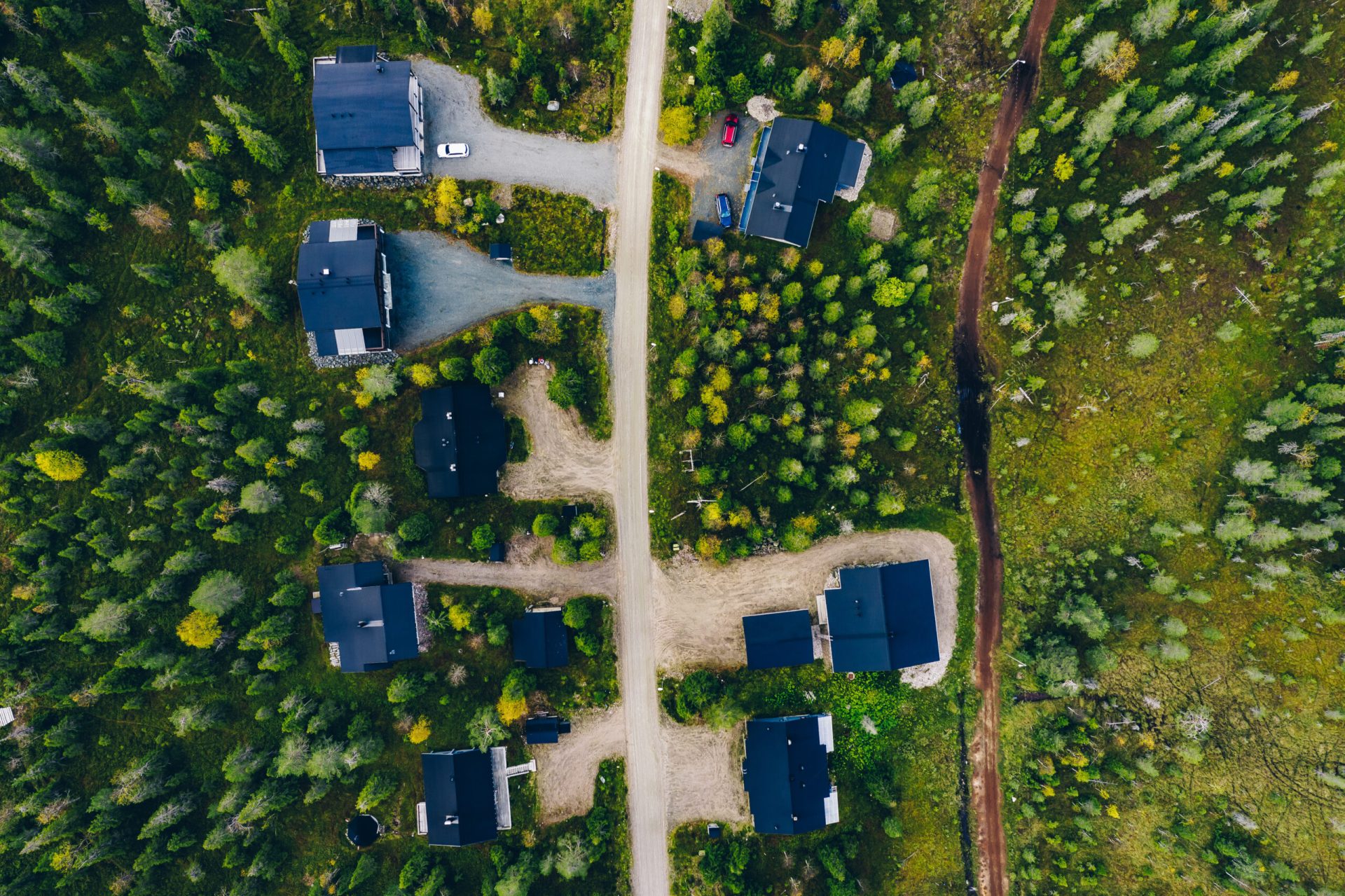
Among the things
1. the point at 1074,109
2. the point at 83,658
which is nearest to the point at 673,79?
the point at 1074,109

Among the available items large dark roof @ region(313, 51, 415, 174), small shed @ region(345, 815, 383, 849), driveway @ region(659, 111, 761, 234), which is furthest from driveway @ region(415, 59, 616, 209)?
small shed @ region(345, 815, 383, 849)

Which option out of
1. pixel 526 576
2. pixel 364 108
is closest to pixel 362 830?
pixel 526 576

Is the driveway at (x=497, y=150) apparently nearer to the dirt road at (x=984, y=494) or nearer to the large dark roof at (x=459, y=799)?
the dirt road at (x=984, y=494)

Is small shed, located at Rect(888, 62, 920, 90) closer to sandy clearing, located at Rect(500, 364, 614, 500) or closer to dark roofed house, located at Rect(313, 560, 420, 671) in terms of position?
sandy clearing, located at Rect(500, 364, 614, 500)

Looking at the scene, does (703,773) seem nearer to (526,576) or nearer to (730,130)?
(526,576)

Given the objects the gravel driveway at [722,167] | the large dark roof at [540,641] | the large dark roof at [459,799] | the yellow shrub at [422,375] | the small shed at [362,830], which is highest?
the gravel driveway at [722,167]

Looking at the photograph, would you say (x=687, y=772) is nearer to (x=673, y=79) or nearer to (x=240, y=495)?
(x=240, y=495)

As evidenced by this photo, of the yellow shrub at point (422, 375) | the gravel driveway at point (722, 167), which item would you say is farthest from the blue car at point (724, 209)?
the yellow shrub at point (422, 375)
